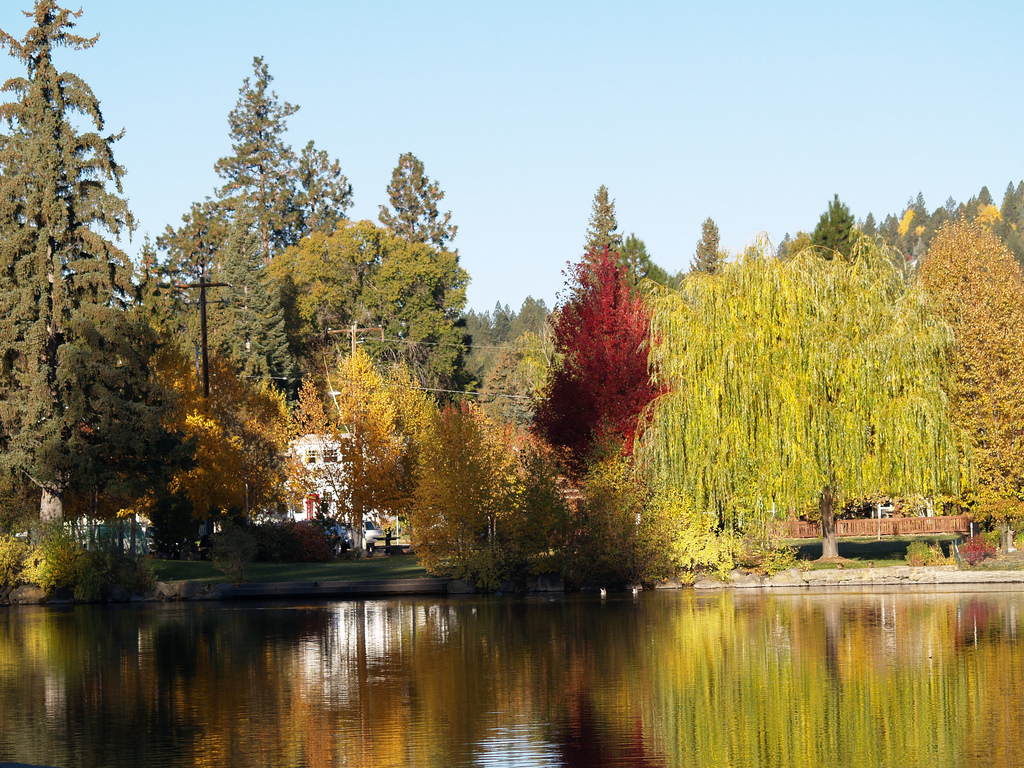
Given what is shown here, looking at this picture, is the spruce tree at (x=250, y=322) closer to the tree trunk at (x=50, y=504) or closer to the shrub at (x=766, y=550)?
the tree trunk at (x=50, y=504)

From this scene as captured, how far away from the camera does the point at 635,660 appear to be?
788 inches

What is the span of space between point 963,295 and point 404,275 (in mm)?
56221

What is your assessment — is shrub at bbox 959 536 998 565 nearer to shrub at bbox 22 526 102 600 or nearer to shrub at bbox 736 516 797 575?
shrub at bbox 736 516 797 575

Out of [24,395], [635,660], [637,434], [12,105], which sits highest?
[12,105]

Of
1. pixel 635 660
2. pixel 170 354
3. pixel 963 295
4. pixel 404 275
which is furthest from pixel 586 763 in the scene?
pixel 404 275

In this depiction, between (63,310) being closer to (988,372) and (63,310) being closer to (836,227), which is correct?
(988,372)

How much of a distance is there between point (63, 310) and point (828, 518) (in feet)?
93.2

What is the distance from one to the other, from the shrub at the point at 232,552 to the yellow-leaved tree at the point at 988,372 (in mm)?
24060

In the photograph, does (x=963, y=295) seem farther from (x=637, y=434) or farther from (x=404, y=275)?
(x=404, y=275)

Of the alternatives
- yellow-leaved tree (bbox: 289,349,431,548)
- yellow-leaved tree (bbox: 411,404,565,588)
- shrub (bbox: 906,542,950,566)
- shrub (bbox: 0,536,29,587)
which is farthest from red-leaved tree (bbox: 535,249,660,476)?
shrub (bbox: 0,536,29,587)

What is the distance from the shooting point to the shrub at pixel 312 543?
5100 centimetres

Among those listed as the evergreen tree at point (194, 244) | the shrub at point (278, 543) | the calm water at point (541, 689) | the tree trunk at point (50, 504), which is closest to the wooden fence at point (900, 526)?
the shrub at point (278, 543)

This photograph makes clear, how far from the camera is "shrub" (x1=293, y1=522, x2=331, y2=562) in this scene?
5100 cm

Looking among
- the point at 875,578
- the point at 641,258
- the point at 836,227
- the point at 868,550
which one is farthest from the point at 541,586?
the point at 641,258
